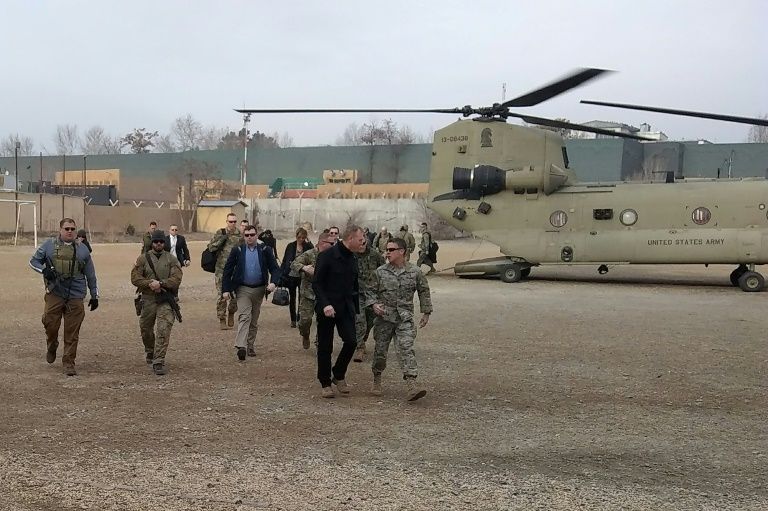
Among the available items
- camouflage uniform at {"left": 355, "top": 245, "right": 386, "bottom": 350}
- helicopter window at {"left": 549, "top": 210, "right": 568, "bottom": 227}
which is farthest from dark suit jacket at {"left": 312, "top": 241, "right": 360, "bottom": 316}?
helicopter window at {"left": 549, "top": 210, "right": 568, "bottom": 227}

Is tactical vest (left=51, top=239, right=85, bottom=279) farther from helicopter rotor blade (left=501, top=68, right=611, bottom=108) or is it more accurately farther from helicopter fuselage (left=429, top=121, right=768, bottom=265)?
helicopter fuselage (left=429, top=121, right=768, bottom=265)

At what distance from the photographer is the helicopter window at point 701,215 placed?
18625 millimetres

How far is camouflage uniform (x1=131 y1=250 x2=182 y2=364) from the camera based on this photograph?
25.9ft

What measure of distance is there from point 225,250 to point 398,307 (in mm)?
4778

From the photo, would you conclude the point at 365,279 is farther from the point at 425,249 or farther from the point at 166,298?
the point at 425,249

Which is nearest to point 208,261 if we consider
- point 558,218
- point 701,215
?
point 558,218

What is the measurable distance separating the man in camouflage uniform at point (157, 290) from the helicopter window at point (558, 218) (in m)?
13.8

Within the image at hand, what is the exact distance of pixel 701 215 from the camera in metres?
18.7

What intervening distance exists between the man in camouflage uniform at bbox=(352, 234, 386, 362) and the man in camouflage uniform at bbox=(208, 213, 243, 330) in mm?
2601

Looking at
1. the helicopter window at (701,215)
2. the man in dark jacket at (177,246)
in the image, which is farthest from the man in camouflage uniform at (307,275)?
the helicopter window at (701,215)

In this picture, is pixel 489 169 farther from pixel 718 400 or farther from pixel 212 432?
pixel 212 432

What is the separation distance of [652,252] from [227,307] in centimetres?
1210

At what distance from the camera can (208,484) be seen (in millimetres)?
4598

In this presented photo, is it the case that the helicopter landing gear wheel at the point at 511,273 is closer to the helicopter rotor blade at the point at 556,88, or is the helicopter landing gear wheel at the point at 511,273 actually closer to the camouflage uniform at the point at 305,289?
the helicopter rotor blade at the point at 556,88
